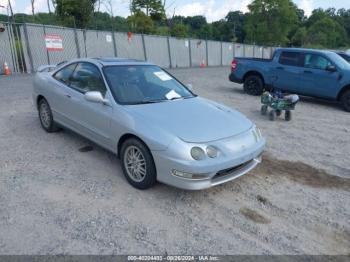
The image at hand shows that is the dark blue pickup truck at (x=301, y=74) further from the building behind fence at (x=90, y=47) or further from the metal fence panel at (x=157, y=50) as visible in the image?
the metal fence panel at (x=157, y=50)

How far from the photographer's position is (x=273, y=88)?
10.1m

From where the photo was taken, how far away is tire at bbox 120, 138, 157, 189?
135 inches

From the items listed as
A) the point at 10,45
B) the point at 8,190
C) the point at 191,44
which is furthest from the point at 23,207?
the point at 191,44

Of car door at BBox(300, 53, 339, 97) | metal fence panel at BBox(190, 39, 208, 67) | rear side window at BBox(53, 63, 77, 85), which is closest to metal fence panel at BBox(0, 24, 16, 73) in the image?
rear side window at BBox(53, 63, 77, 85)

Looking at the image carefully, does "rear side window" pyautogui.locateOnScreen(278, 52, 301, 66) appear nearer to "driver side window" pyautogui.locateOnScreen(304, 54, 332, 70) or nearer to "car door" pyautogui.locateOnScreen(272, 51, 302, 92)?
"car door" pyautogui.locateOnScreen(272, 51, 302, 92)

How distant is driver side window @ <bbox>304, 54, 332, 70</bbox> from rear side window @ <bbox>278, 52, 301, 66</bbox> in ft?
0.92

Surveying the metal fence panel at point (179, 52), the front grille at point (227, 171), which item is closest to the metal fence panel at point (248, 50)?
the metal fence panel at point (179, 52)

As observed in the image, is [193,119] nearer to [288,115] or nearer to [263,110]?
[288,115]

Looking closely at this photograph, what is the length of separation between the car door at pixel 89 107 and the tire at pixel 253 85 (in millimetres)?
7237

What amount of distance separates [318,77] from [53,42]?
517 inches

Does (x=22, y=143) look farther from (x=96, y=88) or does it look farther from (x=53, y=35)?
(x=53, y=35)

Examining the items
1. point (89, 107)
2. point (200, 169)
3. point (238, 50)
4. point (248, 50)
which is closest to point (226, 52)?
point (238, 50)

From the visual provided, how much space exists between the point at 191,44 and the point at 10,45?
54.1 ft

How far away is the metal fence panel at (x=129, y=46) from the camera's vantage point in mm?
20188
